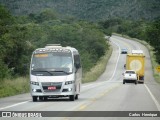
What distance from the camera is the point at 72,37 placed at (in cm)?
11162

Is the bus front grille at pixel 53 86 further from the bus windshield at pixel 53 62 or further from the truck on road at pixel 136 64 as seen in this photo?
the truck on road at pixel 136 64

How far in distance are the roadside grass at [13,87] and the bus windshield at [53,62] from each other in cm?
562

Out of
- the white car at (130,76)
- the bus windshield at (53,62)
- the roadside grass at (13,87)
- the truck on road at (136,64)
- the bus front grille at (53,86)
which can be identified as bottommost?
the white car at (130,76)

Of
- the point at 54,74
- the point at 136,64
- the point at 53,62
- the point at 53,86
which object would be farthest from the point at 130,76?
the point at 53,86

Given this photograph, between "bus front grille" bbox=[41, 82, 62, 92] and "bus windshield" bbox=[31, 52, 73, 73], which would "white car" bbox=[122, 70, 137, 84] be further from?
"bus front grille" bbox=[41, 82, 62, 92]

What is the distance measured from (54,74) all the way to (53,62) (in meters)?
0.98

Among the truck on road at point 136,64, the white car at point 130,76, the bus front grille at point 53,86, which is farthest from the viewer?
the truck on road at point 136,64

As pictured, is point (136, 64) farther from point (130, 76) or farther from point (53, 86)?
point (53, 86)

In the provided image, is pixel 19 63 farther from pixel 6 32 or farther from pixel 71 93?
pixel 71 93

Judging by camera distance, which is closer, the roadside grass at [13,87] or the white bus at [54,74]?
the white bus at [54,74]

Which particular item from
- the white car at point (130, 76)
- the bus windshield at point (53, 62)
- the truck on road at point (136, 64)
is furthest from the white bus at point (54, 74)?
the truck on road at point (136, 64)

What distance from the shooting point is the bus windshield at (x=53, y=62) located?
1079 inches

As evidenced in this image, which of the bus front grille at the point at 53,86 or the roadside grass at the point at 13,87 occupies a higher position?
the bus front grille at the point at 53,86

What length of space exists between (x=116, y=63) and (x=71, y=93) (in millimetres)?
94052
